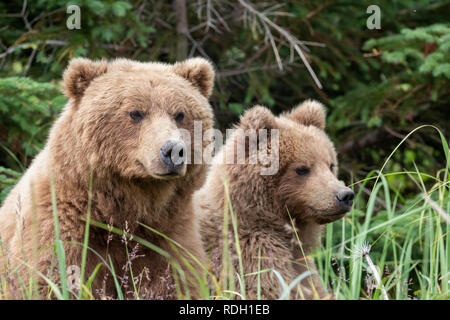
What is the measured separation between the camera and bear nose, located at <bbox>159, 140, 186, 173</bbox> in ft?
12.2

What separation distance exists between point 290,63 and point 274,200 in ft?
10.4

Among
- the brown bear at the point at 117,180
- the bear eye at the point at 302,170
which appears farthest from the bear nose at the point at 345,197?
the brown bear at the point at 117,180

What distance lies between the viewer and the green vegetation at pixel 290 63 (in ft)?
20.9

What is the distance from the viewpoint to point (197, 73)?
4.39m

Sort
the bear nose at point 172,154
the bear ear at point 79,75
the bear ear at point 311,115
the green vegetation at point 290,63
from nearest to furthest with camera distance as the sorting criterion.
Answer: the bear nose at point 172,154 → the bear ear at point 79,75 → the bear ear at point 311,115 → the green vegetation at point 290,63

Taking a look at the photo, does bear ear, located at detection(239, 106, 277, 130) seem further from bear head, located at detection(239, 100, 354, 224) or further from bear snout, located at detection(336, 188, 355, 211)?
bear snout, located at detection(336, 188, 355, 211)

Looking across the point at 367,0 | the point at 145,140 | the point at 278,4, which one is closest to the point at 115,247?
the point at 145,140

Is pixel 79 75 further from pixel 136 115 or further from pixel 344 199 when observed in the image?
pixel 344 199

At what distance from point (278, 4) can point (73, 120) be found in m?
4.34

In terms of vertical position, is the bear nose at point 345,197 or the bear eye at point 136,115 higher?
the bear eye at point 136,115

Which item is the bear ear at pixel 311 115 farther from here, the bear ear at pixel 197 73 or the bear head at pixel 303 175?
the bear ear at pixel 197 73

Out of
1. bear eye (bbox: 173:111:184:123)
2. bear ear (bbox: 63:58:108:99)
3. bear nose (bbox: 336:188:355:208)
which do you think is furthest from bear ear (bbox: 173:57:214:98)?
bear nose (bbox: 336:188:355:208)

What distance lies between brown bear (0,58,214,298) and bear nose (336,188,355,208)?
2.99 ft

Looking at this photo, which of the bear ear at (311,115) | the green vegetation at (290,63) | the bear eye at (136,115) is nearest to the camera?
the bear eye at (136,115)
